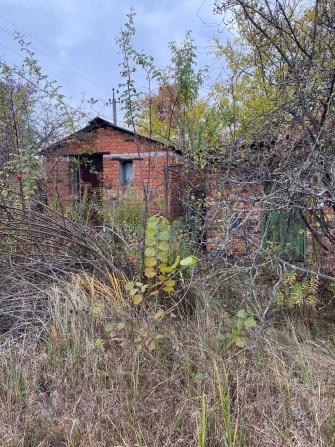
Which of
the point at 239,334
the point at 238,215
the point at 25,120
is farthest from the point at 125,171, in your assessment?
the point at 239,334

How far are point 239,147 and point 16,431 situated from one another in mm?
2750

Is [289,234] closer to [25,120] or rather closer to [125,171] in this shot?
[25,120]

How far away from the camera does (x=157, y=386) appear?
217 centimetres

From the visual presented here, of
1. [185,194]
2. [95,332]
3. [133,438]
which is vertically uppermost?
[185,194]

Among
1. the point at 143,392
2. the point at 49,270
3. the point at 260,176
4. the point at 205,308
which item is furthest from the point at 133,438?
the point at 260,176

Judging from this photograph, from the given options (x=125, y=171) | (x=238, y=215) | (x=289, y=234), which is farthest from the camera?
(x=125, y=171)

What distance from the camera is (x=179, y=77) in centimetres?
393

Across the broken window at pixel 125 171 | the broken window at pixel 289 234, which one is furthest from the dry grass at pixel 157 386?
the broken window at pixel 125 171

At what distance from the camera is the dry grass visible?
73.5 inches

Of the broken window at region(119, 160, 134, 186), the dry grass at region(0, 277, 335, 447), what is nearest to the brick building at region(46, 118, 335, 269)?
the dry grass at region(0, 277, 335, 447)

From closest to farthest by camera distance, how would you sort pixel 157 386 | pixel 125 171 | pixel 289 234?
pixel 157 386 < pixel 289 234 < pixel 125 171

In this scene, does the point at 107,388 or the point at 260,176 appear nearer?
the point at 107,388

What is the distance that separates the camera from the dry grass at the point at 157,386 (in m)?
1.87

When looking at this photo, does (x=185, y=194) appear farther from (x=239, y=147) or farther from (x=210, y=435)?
(x=210, y=435)
